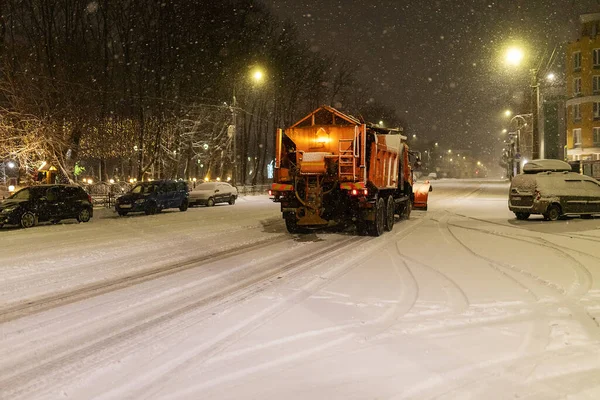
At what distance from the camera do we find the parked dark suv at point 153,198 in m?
24.9

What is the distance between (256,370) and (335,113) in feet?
36.3

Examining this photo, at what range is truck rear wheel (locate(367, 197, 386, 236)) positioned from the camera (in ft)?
50.2

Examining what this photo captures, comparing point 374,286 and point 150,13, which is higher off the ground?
point 150,13

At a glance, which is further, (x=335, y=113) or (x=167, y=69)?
(x=167, y=69)

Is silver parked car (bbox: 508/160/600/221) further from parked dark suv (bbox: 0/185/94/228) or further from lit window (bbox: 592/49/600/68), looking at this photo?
lit window (bbox: 592/49/600/68)

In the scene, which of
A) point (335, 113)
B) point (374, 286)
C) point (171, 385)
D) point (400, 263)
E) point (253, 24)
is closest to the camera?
point (171, 385)

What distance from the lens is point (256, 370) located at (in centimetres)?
476

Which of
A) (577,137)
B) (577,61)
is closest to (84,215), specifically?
(577,137)

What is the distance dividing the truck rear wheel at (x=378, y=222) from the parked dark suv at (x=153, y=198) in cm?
1342

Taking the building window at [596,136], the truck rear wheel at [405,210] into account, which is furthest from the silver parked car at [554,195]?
the building window at [596,136]

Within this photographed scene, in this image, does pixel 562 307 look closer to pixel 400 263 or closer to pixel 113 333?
pixel 400 263

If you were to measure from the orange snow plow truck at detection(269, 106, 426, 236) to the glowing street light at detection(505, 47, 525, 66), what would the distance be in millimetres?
8092

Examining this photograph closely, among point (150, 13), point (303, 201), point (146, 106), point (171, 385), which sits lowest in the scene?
point (171, 385)

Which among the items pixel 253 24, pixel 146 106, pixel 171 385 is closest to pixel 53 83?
pixel 146 106
